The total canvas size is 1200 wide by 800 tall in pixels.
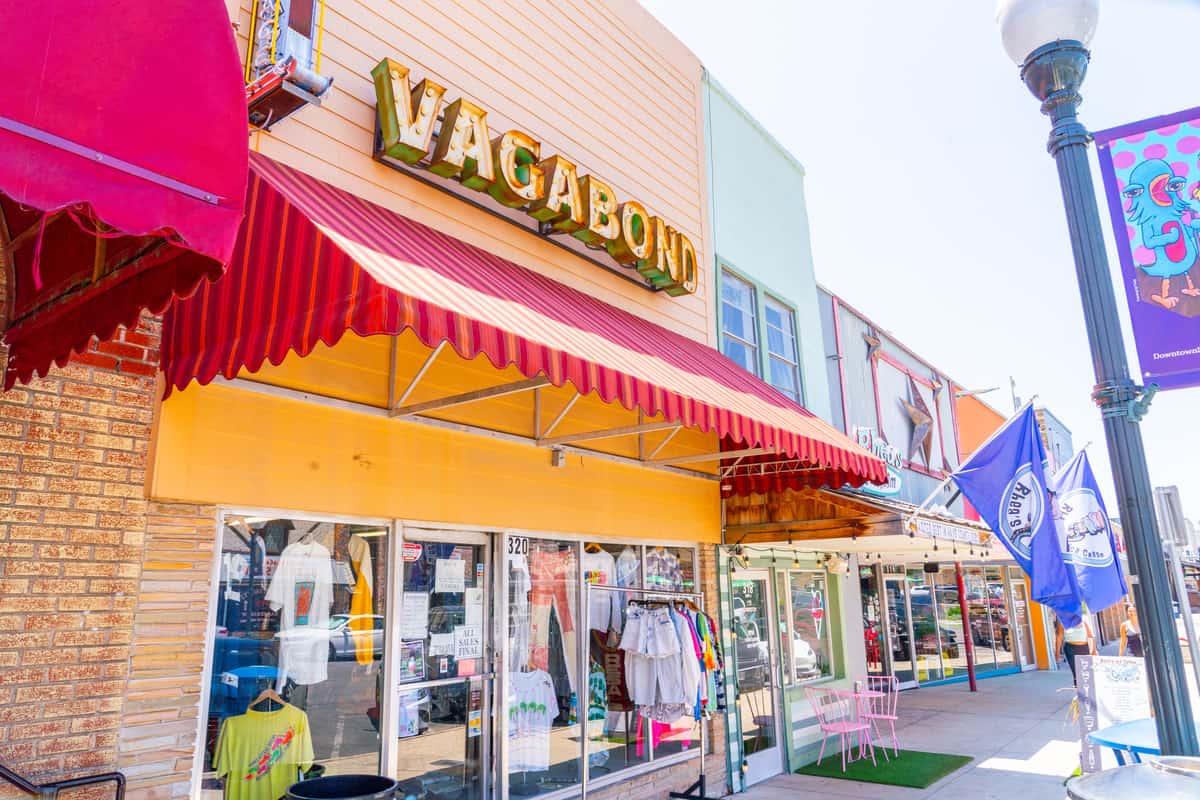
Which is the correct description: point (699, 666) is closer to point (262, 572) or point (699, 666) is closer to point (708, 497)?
point (708, 497)

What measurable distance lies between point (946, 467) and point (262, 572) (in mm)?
15377

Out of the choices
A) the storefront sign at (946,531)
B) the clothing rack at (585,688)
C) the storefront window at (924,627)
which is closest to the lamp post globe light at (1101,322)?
the clothing rack at (585,688)

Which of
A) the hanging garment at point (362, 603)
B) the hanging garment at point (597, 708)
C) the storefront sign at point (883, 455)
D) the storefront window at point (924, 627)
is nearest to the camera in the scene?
the hanging garment at point (362, 603)

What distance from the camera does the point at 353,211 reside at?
15.6 feet

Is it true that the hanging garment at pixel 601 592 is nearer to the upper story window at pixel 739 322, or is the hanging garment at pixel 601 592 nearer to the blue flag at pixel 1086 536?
the upper story window at pixel 739 322

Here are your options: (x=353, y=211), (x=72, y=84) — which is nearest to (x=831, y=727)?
(x=353, y=211)

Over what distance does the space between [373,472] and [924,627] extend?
16517mm

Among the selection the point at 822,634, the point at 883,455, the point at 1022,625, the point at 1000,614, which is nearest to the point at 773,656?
the point at 822,634

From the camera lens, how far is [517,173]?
6.35 meters

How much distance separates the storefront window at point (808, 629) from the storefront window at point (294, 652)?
6.59 meters

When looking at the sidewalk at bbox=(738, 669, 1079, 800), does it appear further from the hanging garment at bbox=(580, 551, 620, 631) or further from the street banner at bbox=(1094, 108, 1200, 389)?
the street banner at bbox=(1094, 108, 1200, 389)

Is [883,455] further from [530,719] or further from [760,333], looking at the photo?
[530,719]

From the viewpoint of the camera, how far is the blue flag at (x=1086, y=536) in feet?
23.1

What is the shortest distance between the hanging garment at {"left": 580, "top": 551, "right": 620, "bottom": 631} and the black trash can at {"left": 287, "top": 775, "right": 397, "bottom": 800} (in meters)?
3.00
